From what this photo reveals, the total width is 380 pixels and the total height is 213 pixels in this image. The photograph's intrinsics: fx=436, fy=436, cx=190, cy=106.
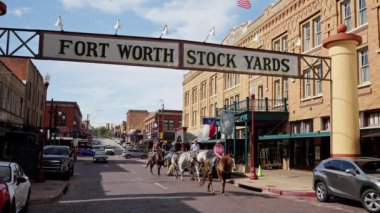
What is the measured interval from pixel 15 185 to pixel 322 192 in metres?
10.4

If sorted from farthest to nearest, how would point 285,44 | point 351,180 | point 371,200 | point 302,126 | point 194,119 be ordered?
point 194,119 → point 285,44 → point 302,126 → point 351,180 → point 371,200

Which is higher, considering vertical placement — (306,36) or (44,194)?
(306,36)

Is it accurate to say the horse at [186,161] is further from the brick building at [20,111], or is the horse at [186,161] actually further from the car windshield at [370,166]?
the car windshield at [370,166]

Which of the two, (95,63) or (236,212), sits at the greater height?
(95,63)

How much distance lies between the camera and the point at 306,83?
3080cm

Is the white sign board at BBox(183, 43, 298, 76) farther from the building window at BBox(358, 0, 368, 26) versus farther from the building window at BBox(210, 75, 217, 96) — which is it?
the building window at BBox(210, 75, 217, 96)

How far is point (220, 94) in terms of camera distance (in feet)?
160

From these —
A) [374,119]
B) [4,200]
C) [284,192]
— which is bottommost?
[284,192]

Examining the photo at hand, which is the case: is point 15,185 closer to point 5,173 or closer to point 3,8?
point 5,173

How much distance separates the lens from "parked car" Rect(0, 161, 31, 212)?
10.3 metres

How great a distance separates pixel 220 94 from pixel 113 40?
32932 mm

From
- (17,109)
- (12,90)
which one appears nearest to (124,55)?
(12,90)

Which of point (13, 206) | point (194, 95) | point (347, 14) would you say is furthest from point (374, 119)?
point (194, 95)

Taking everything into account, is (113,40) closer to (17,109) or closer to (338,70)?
(338,70)
